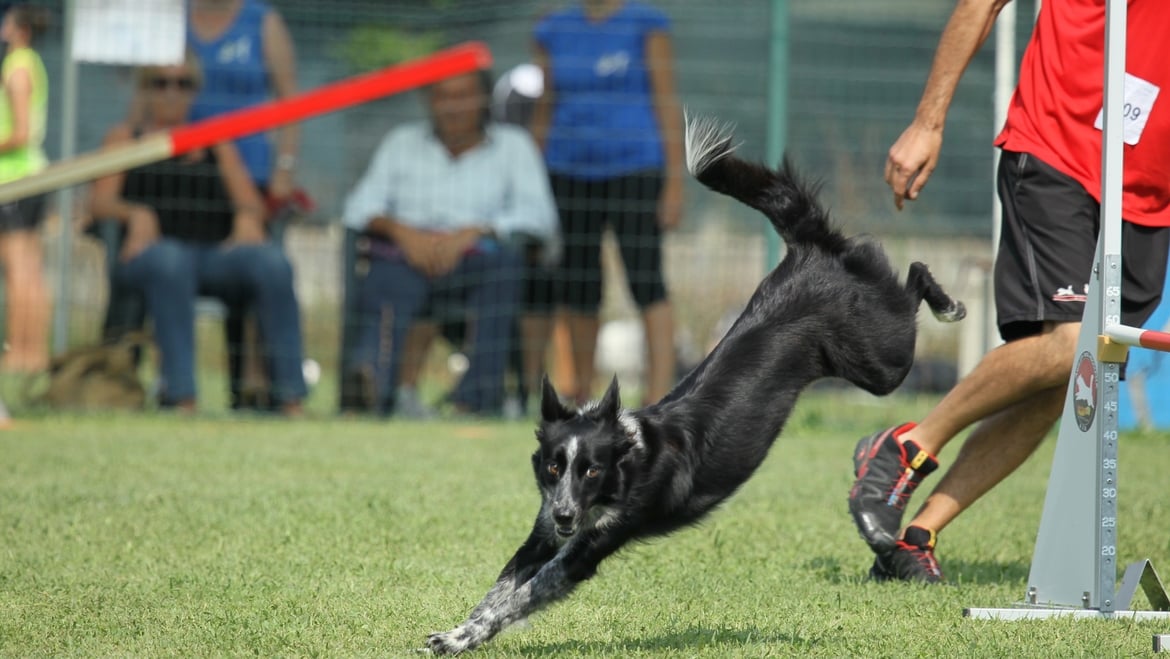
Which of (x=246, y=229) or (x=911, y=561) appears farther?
(x=246, y=229)

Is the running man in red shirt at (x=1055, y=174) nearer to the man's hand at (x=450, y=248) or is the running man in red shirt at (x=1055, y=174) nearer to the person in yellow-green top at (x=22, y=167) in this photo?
the man's hand at (x=450, y=248)

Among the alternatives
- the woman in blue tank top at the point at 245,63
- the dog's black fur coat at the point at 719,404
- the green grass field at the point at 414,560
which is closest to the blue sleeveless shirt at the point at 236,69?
the woman in blue tank top at the point at 245,63

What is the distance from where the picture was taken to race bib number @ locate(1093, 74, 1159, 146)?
11.9ft

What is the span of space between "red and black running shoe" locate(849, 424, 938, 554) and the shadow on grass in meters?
0.16

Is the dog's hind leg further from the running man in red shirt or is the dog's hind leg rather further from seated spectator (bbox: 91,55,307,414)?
seated spectator (bbox: 91,55,307,414)

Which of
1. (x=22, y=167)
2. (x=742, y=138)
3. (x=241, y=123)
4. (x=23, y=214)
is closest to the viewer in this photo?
(x=241, y=123)

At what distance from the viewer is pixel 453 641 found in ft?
10.1

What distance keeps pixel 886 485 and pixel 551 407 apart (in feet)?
3.91

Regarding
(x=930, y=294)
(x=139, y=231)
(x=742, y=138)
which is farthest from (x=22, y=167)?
(x=930, y=294)

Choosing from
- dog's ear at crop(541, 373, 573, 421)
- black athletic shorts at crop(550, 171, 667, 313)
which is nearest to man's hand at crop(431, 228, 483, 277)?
black athletic shorts at crop(550, 171, 667, 313)

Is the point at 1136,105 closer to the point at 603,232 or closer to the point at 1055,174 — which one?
the point at 1055,174

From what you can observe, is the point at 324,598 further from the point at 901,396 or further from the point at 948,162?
the point at 948,162

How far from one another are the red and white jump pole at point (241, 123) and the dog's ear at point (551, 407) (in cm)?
431

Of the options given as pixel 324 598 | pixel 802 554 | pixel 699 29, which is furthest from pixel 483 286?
pixel 699 29
